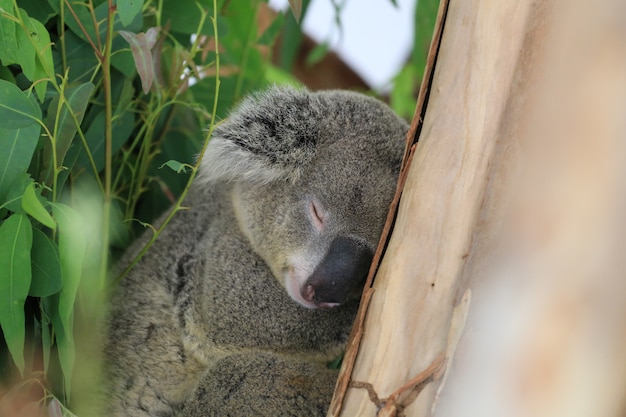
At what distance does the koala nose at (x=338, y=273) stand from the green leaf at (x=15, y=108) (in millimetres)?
875

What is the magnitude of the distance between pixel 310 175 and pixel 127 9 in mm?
792

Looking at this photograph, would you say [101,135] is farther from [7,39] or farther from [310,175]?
[310,175]

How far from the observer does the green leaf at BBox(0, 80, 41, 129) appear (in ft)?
6.60

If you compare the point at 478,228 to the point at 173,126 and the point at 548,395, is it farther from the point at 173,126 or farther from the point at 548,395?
the point at 173,126

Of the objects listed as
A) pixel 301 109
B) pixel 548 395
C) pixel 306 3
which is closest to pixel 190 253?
pixel 301 109

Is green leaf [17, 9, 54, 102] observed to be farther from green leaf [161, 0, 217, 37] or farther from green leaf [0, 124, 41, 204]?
green leaf [161, 0, 217, 37]

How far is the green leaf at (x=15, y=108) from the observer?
6.60 ft

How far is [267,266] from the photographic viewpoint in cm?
256

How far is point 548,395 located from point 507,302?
21cm

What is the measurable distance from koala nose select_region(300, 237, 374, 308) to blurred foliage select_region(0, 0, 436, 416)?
456 millimetres

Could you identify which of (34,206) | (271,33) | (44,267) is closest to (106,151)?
(44,267)

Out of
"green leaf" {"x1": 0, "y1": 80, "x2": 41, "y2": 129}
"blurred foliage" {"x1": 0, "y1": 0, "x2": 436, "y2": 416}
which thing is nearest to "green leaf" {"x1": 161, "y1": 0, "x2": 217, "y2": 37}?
"blurred foliage" {"x1": 0, "y1": 0, "x2": 436, "y2": 416}

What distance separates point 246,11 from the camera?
343 cm

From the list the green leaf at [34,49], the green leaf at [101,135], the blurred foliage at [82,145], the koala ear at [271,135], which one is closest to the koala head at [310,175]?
the koala ear at [271,135]
